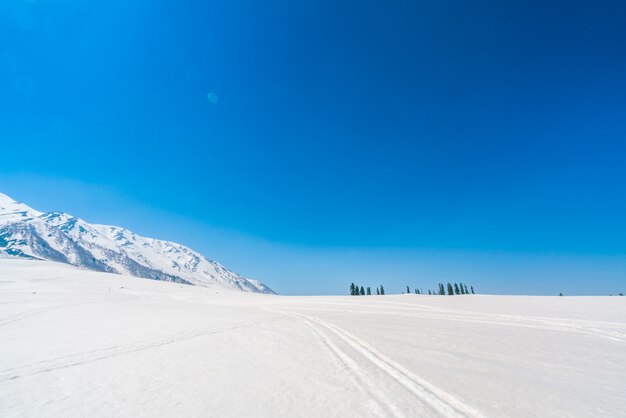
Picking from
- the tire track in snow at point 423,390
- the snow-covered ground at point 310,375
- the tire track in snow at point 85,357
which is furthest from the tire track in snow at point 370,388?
the tire track in snow at point 85,357

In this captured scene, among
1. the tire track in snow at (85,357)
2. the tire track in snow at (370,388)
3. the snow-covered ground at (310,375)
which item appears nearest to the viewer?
the tire track in snow at (370,388)

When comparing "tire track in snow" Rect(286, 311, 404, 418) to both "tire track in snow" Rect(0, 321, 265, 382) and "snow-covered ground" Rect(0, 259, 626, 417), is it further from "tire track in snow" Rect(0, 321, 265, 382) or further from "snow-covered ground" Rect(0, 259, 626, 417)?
"tire track in snow" Rect(0, 321, 265, 382)

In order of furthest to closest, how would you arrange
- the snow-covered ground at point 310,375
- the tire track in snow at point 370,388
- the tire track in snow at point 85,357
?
the tire track in snow at point 85,357 → the snow-covered ground at point 310,375 → the tire track in snow at point 370,388

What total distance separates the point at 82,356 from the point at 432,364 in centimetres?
890

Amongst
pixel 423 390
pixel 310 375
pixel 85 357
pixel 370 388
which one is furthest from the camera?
pixel 85 357

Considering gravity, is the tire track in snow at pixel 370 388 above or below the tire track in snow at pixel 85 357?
above

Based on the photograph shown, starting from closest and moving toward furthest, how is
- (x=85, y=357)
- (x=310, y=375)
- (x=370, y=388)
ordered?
(x=370, y=388)
(x=310, y=375)
(x=85, y=357)

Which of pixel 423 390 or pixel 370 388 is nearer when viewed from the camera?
pixel 423 390

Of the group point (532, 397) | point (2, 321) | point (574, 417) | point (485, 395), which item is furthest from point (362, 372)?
point (2, 321)

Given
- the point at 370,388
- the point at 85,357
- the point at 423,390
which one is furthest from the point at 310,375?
the point at 85,357

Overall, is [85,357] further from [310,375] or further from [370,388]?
[370,388]

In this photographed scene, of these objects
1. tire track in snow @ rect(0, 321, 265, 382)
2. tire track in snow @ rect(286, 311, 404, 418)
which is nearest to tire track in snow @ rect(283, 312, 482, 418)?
tire track in snow @ rect(286, 311, 404, 418)

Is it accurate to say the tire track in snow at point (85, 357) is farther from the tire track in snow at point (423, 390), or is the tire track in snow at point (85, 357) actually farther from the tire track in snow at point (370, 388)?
the tire track in snow at point (423, 390)

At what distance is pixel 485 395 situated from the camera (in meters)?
4.53
